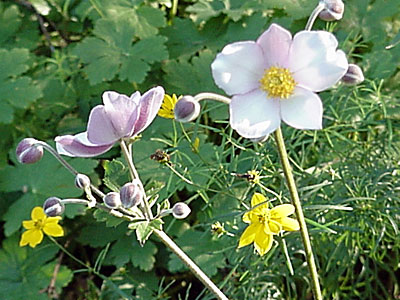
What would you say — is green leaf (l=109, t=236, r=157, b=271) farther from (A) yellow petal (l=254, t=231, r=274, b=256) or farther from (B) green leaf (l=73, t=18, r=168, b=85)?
(A) yellow petal (l=254, t=231, r=274, b=256)

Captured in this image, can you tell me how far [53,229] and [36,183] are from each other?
1.06ft

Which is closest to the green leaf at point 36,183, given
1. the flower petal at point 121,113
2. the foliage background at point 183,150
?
the foliage background at point 183,150

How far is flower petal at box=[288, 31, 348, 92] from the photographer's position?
789 mm

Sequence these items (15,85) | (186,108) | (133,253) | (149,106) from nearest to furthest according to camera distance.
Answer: (186,108) → (149,106) → (133,253) → (15,85)

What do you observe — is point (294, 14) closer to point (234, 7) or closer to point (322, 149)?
point (234, 7)

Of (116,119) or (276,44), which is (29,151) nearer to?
(116,119)

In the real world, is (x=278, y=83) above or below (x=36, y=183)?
above

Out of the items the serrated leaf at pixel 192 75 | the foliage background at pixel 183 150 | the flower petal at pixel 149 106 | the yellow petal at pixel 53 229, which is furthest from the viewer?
the serrated leaf at pixel 192 75

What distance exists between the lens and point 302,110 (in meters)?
0.80

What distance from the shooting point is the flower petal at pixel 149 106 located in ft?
2.77

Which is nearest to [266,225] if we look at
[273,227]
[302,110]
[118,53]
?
[273,227]

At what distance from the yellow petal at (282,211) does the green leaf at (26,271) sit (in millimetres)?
926

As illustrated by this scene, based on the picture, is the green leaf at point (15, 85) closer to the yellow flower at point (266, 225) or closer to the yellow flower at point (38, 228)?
the yellow flower at point (38, 228)

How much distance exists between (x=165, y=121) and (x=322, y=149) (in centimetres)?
51
